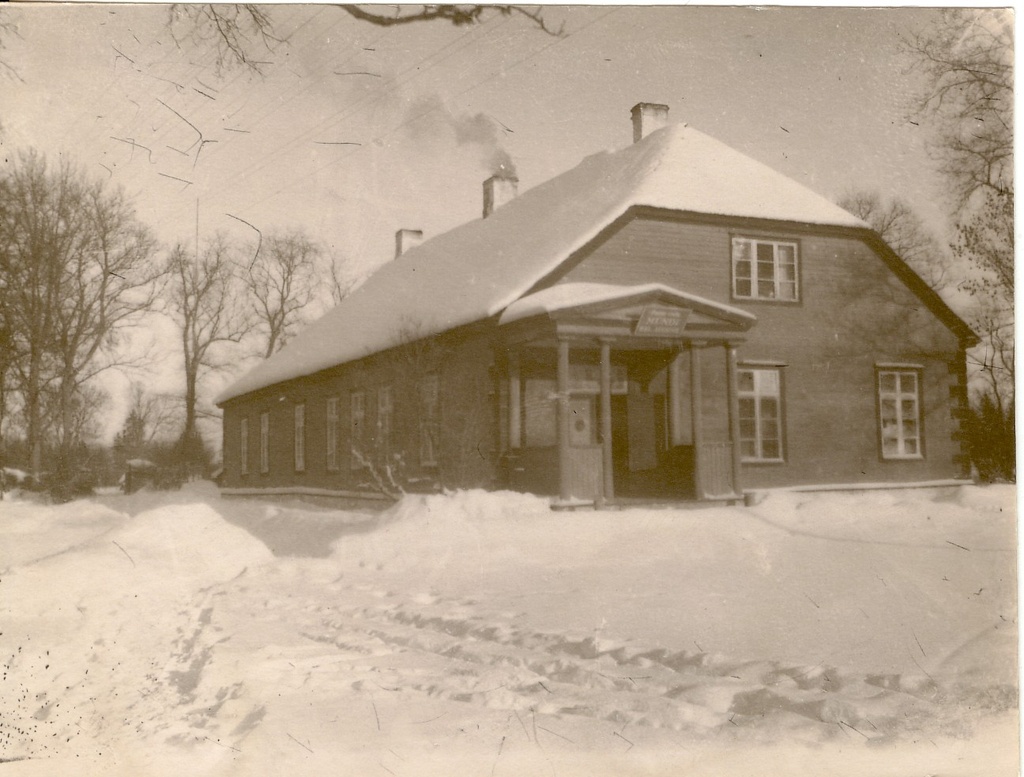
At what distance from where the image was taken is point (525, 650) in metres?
5.99

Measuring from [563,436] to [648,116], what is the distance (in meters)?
3.97

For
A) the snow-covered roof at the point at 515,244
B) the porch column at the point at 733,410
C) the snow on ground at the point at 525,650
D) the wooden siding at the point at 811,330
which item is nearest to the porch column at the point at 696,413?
the porch column at the point at 733,410

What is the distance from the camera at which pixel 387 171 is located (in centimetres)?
730

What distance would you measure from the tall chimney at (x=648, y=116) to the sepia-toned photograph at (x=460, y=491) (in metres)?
0.10

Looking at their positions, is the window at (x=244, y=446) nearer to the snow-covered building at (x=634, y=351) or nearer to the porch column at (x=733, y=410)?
the snow-covered building at (x=634, y=351)

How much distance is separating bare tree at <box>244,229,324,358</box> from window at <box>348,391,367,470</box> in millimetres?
4333

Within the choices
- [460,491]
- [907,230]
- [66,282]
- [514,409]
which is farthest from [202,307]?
[907,230]

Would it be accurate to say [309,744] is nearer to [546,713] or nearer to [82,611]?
[546,713]

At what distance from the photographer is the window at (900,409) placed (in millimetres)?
9961

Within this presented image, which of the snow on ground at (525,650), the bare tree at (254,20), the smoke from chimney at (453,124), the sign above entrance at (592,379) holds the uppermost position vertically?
the bare tree at (254,20)

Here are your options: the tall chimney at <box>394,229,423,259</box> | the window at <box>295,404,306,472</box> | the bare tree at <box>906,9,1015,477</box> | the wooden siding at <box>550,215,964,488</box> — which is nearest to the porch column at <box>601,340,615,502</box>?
the wooden siding at <box>550,215,964,488</box>

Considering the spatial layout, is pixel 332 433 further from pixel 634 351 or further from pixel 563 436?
pixel 563 436

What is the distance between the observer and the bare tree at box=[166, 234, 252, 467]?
723 cm

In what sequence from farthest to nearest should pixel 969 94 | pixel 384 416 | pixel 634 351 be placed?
pixel 384 416, pixel 634 351, pixel 969 94
